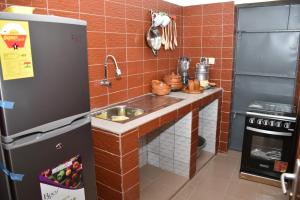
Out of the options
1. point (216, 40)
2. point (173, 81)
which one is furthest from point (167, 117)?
point (216, 40)

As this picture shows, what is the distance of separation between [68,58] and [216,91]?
210cm

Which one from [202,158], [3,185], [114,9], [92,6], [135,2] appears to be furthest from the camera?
[202,158]

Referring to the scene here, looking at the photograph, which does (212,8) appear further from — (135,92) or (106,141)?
(106,141)

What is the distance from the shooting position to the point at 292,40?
2691 millimetres

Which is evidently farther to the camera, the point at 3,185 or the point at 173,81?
the point at 173,81

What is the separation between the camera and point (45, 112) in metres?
1.08

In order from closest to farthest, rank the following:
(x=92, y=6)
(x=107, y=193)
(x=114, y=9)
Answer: (x=107, y=193) → (x=92, y=6) → (x=114, y=9)

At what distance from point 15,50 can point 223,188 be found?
7.34ft

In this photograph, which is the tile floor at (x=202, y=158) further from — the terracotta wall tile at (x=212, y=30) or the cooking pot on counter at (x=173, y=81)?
the terracotta wall tile at (x=212, y=30)

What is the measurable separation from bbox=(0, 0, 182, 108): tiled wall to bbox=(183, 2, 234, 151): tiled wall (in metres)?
0.40

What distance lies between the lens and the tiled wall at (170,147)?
2414 millimetres

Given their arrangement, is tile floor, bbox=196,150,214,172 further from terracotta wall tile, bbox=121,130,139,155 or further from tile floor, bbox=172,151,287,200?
terracotta wall tile, bbox=121,130,139,155

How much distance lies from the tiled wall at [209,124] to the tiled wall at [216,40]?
5.6 inches

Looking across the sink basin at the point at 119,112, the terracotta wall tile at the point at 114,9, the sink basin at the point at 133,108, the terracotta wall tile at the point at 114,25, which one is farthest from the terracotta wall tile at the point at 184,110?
the terracotta wall tile at the point at 114,9
